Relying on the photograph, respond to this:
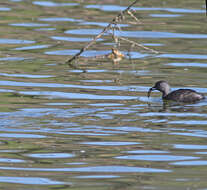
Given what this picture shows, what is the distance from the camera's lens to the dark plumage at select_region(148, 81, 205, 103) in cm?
1380

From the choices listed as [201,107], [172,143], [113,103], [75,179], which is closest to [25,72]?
[113,103]

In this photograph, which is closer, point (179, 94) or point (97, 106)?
point (97, 106)

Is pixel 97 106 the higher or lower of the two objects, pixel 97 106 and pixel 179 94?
the lower

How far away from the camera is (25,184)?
28.7 feet

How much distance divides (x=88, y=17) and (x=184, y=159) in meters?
16.0

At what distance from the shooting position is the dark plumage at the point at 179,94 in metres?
13.8

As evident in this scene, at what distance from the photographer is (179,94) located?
14.1 meters

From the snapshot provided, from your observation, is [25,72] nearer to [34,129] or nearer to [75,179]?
[34,129]

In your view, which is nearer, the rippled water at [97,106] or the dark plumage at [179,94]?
the rippled water at [97,106]

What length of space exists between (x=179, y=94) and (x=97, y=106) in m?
1.75

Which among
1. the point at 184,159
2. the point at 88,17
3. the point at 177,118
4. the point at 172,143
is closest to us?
the point at 184,159

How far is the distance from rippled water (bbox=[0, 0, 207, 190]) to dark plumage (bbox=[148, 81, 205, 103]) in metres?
0.17

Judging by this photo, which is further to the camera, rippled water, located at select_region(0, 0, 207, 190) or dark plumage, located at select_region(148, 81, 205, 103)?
dark plumage, located at select_region(148, 81, 205, 103)

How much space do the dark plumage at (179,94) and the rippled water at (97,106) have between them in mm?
169
